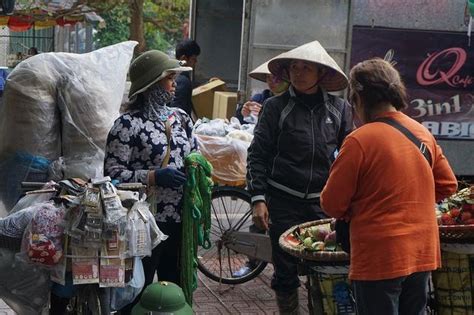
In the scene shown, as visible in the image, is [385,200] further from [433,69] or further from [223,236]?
[433,69]

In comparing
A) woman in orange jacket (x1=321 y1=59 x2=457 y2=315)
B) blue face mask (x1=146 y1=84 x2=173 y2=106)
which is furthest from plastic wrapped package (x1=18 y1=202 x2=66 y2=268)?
woman in orange jacket (x1=321 y1=59 x2=457 y2=315)

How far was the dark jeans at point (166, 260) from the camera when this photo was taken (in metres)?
4.73

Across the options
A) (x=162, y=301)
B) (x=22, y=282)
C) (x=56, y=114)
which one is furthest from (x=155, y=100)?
(x=22, y=282)

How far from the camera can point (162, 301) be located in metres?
4.34

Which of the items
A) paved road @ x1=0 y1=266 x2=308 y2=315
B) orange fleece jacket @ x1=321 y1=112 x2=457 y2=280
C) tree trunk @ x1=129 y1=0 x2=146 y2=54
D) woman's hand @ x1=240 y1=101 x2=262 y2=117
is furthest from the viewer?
tree trunk @ x1=129 y1=0 x2=146 y2=54

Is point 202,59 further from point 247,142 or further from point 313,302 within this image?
point 313,302

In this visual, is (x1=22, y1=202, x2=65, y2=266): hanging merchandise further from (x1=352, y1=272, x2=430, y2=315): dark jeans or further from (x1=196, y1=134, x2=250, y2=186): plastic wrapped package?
(x1=196, y1=134, x2=250, y2=186): plastic wrapped package

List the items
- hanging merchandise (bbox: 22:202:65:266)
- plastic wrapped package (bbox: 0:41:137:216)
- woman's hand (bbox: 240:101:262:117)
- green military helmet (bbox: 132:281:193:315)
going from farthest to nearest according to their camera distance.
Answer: woman's hand (bbox: 240:101:262:117) → plastic wrapped package (bbox: 0:41:137:216) → green military helmet (bbox: 132:281:193:315) → hanging merchandise (bbox: 22:202:65:266)

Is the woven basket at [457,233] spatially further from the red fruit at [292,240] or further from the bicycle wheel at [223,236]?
the bicycle wheel at [223,236]

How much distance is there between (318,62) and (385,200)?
5.01 feet

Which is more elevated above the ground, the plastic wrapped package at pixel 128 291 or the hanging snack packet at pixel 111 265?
the hanging snack packet at pixel 111 265

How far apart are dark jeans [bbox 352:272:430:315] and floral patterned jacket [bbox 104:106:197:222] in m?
1.31

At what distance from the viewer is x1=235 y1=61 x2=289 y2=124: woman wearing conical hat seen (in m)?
6.98

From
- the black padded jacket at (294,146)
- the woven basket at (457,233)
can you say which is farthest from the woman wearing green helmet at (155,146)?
the woven basket at (457,233)
